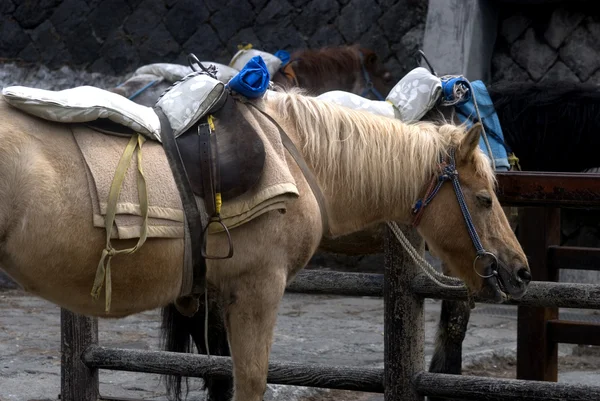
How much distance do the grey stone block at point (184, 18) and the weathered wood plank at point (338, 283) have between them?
4.72m

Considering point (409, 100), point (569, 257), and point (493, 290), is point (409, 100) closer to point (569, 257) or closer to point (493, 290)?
point (569, 257)

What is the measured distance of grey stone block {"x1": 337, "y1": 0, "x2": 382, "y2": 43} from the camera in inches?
299

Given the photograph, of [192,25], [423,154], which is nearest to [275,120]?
[423,154]

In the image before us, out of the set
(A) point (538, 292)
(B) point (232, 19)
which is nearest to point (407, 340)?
(A) point (538, 292)

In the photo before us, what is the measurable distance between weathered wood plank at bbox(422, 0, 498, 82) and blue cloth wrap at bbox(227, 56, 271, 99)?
13.8 ft

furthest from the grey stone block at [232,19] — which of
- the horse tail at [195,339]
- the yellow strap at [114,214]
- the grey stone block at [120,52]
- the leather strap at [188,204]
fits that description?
the yellow strap at [114,214]

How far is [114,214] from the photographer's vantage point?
2572 millimetres

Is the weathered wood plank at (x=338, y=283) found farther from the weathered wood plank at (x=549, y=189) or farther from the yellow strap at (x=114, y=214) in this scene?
the yellow strap at (x=114, y=214)

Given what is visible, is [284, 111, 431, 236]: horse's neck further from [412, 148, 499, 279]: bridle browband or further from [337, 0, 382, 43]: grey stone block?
[337, 0, 382, 43]: grey stone block

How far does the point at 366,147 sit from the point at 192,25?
Result: 17.9 ft

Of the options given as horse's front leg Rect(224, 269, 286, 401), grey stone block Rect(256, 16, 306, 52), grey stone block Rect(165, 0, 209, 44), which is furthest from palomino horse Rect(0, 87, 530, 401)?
grey stone block Rect(165, 0, 209, 44)

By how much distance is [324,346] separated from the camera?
5723 mm

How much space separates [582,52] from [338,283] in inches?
150

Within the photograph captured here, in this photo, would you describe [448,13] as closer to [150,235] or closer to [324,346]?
[324,346]
